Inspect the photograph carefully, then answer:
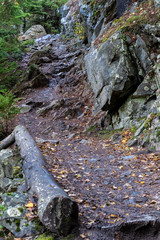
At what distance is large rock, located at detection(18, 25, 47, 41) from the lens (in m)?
27.2

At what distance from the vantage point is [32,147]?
18.3ft

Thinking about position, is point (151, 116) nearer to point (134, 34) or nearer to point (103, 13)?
point (134, 34)

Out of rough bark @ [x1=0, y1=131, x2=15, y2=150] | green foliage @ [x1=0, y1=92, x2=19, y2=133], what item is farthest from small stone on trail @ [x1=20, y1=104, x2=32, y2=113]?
rough bark @ [x1=0, y1=131, x2=15, y2=150]

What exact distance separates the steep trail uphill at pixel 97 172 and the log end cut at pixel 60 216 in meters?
0.17

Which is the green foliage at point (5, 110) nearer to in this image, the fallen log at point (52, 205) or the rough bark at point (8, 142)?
the rough bark at point (8, 142)

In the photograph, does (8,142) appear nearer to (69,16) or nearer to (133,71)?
(133,71)

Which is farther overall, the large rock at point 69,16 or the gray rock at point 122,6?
the large rock at point 69,16

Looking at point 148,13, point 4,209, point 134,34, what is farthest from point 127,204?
point 148,13

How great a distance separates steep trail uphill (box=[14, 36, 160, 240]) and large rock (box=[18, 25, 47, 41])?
727 inches

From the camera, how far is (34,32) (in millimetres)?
27672

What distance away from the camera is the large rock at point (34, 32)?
27.2 meters

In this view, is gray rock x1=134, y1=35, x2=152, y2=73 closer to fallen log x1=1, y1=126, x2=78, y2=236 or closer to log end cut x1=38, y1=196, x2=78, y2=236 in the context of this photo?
fallen log x1=1, y1=126, x2=78, y2=236

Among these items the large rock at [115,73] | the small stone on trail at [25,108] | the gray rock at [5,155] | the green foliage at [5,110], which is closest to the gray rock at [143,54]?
the large rock at [115,73]

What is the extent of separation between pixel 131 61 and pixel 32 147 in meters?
4.34
